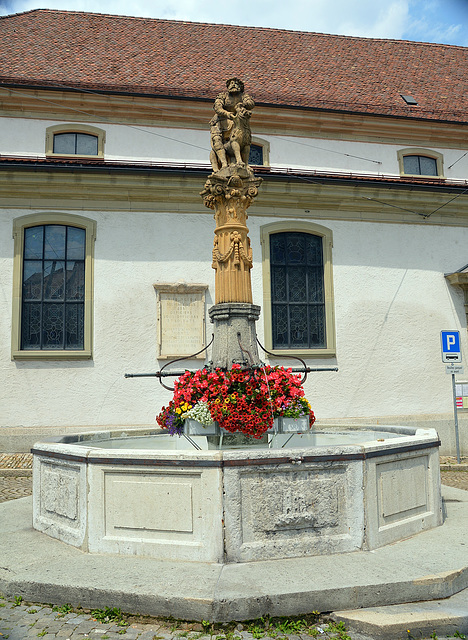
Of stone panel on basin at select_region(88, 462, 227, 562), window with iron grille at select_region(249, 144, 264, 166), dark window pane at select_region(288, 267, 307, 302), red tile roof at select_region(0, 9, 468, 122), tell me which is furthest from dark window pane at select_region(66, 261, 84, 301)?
stone panel on basin at select_region(88, 462, 227, 562)

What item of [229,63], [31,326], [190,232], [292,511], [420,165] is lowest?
[292,511]

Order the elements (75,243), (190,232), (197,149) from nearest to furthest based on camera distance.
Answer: (75,243)
(190,232)
(197,149)

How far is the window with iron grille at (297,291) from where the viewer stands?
15195 mm

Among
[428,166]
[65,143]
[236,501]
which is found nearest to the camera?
[236,501]

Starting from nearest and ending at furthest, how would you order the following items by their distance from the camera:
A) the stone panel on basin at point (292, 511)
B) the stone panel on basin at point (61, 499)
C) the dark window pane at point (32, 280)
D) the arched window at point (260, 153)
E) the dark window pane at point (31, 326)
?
the stone panel on basin at point (292, 511), the stone panel on basin at point (61, 499), the dark window pane at point (31, 326), the dark window pane at point (32, 280), the arched window at point (260, 153)

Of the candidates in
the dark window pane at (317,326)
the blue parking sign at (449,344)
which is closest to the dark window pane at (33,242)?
the dark window pane at (317,326)

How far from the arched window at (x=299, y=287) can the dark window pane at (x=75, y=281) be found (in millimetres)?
4659

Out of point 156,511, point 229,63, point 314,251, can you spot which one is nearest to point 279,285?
point 314,251

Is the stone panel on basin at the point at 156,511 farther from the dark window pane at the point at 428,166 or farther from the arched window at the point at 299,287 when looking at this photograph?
the dark window pane at the point at 428,166

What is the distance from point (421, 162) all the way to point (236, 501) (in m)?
Result: 15.6

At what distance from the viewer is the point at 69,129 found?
1569 centimetres

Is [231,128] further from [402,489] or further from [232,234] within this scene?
[402,489]

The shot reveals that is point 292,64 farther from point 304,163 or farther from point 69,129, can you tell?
point 69,129

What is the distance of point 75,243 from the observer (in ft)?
47.7
